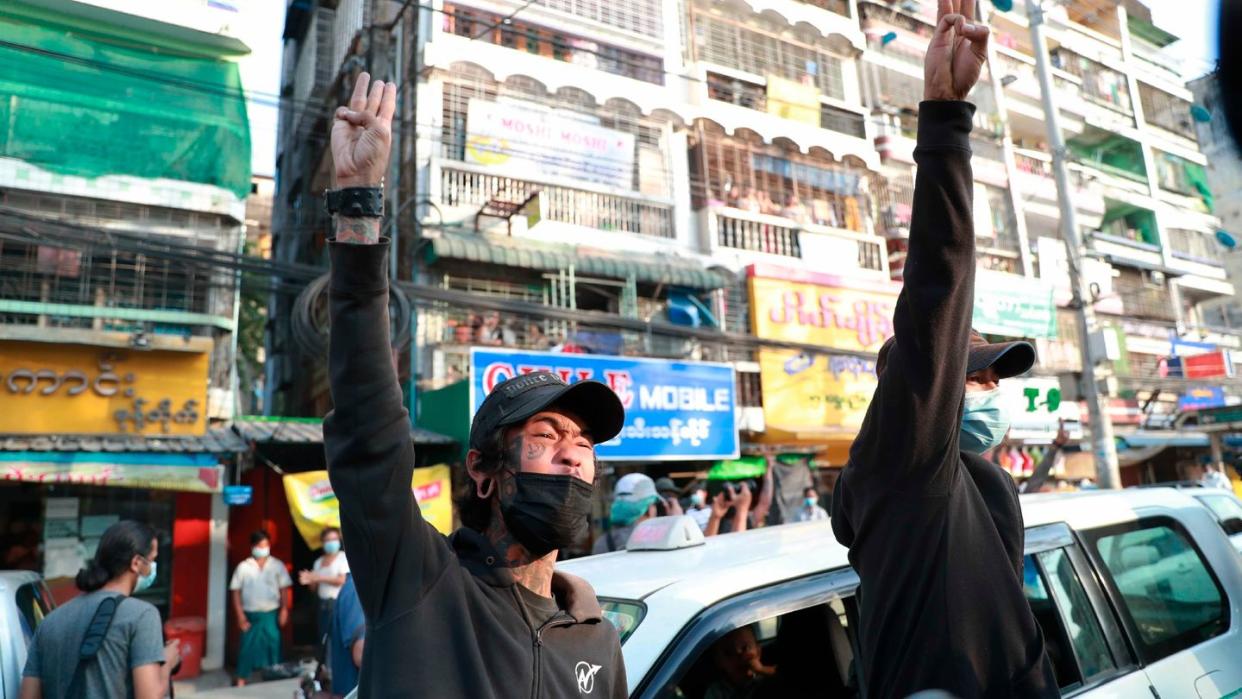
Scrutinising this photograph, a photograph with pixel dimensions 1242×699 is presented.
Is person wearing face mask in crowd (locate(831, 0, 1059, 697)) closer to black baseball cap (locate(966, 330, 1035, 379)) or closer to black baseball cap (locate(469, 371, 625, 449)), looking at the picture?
black baseball cap (locate(966, 330, 1035, 379))

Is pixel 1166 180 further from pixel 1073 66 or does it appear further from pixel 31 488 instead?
pixel 31 488

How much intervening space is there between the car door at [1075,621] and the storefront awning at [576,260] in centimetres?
1009

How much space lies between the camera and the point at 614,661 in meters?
1.70

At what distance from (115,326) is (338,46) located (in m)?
8.19

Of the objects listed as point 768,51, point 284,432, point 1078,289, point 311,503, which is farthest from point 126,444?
point 768,51

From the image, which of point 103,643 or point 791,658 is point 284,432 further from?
point 791,658

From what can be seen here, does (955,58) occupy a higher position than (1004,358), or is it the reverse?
(955,58)

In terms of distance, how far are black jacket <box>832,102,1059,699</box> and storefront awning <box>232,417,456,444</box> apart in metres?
8.90

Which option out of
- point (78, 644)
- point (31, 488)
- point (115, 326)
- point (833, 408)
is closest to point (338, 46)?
point (115, 326)

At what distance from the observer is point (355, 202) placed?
1.43 m

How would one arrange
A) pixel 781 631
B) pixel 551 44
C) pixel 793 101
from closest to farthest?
1. pixel 781 631
2. pixel 551 44
3. pixel 793 101

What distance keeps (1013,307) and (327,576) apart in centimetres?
1111

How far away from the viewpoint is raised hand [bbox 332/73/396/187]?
146 centimetres

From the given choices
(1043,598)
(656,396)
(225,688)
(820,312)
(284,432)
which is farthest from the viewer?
(820,312)
